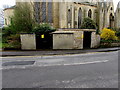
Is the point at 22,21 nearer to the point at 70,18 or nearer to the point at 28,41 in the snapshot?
the point at 28,41

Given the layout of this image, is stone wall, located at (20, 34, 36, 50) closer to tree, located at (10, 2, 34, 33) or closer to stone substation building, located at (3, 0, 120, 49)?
stone substation building, located at (3, 0, 120, 49)

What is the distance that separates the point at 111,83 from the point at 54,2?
2690 centimetres

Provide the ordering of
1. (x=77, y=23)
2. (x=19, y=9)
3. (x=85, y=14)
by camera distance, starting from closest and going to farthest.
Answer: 1. (x=19, y=9)
2. (x=77, y=23)
3. (x=85, y=14)

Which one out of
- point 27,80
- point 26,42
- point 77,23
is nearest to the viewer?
point 27,80

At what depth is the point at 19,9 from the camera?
61.9 feet

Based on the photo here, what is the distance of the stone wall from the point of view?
13055 millimetres

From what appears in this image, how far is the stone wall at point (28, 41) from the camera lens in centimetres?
1305

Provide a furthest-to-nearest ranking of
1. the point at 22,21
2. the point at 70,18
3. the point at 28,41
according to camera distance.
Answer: the point at 70,18 → the point at 22,21 → the point at 28,41

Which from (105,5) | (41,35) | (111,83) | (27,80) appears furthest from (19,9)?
(105,5)

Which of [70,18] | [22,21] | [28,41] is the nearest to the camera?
[28,41]

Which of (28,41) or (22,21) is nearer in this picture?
(28,41)

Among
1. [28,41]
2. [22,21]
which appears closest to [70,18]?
[22,21]

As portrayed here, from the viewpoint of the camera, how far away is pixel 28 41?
43.1 feet

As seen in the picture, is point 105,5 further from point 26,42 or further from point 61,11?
point 26,42
